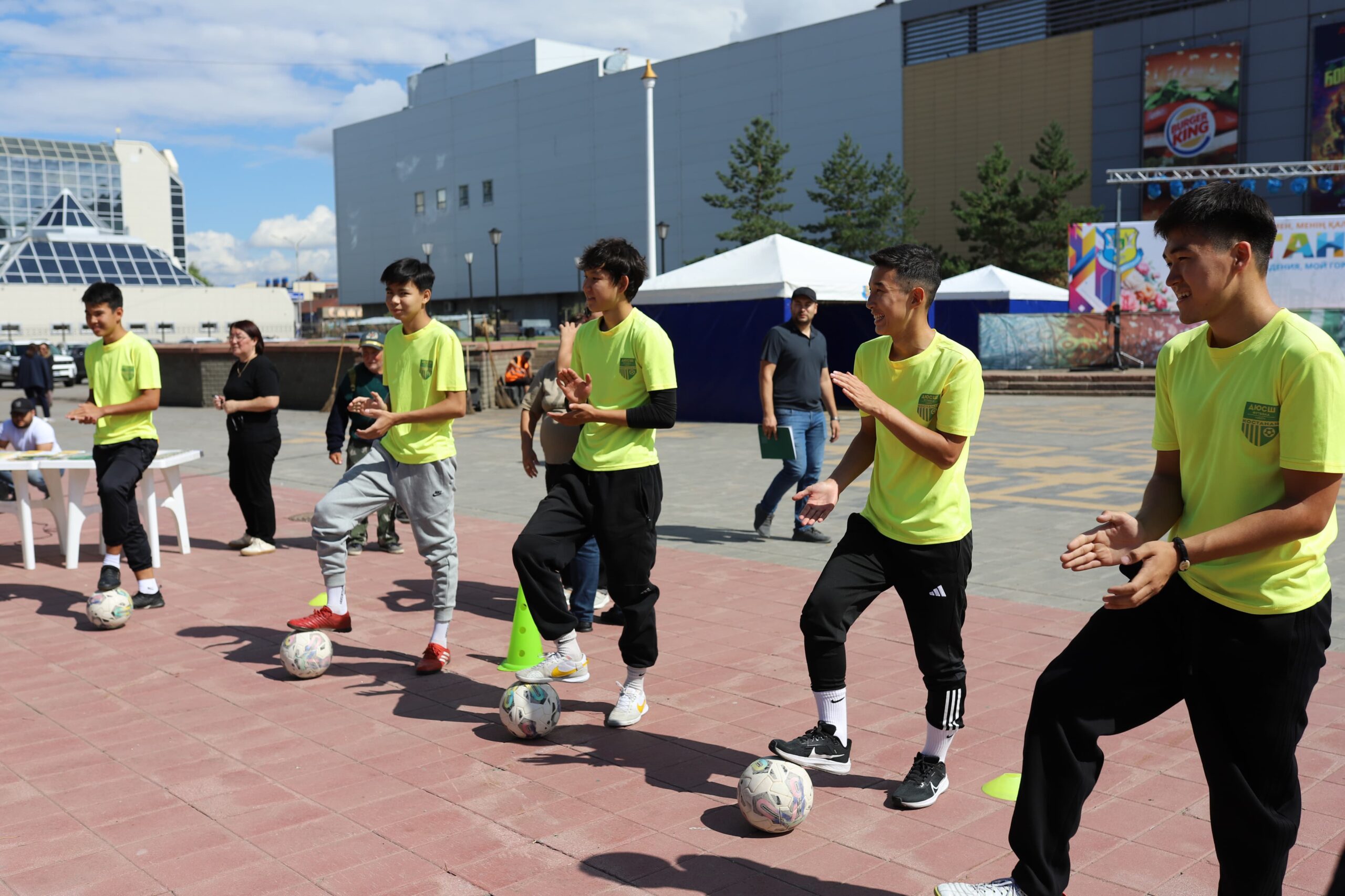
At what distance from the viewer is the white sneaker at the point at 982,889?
292cm

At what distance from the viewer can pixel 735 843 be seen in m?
3.65

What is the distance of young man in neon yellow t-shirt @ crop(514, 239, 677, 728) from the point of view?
4699 mm

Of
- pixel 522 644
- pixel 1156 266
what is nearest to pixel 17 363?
pixel 1156 266

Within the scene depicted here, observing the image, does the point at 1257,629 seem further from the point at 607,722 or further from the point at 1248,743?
the point at 607,722

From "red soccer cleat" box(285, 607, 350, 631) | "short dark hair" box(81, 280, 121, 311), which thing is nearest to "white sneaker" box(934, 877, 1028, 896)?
"red soccer cleat" box(285, 607, 350, 631)

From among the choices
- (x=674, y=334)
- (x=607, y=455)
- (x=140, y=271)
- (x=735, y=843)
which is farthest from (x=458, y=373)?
(x=140, y=271)

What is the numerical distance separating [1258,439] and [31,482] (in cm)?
927

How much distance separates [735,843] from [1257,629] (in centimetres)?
181

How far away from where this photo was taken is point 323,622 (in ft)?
19.9

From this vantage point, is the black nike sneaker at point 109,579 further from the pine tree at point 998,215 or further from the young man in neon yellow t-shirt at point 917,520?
the pine tree at point 998,215

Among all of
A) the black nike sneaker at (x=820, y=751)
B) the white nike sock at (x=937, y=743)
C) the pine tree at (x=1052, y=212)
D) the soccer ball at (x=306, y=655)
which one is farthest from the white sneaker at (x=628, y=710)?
the pine tree at (x=1052, y=212)

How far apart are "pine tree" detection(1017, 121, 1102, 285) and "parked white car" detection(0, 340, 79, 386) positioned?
3904 cm

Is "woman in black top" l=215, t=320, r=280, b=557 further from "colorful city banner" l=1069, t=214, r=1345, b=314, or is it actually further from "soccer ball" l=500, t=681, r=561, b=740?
"colorful city banner" l=1069, t=214, r=1345, b=314

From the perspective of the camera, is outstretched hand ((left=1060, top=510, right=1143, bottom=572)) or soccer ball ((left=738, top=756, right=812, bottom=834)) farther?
soccer ball ((left=738, top=756, right=812, bottom=834))
